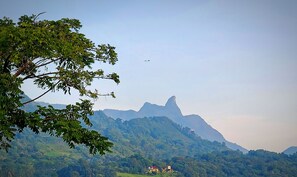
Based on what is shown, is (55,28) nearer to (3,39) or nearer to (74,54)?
(74,54)

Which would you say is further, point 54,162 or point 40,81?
point 54,162

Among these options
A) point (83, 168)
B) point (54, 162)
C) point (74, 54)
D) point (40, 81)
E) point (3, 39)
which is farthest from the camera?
point (54, 162)

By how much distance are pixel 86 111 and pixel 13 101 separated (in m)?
3.71

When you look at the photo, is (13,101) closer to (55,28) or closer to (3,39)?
(3,39)

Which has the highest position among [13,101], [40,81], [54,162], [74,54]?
[74,54]

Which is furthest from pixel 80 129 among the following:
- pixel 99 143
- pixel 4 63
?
pixel 4 63

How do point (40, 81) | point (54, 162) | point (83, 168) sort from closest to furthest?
point (40, 81)
point (83, 168)
point (54, 162)

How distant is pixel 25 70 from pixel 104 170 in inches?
6692

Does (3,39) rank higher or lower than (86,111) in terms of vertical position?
higher

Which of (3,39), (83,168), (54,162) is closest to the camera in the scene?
(3,39)

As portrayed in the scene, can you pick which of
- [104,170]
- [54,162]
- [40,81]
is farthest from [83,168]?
[40,81]

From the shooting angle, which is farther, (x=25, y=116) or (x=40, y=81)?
(x=40, y=81)

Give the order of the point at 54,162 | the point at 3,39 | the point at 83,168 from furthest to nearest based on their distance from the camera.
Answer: the point at 54,162 → the point at 83,168 → the point at 3,39

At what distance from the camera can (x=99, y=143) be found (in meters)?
13.4
